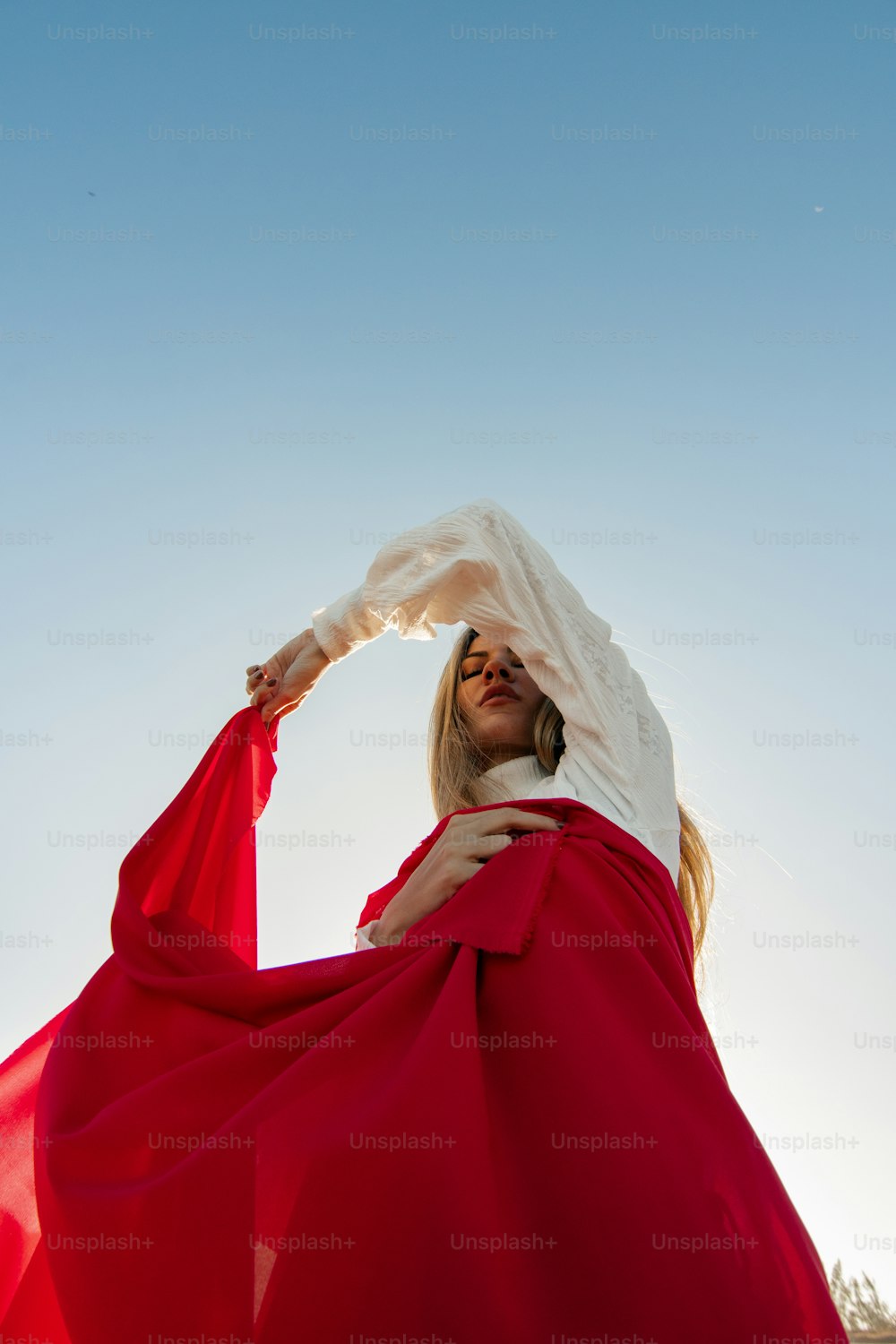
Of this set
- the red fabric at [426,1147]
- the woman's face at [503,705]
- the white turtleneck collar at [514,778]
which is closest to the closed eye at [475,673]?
the woman's face at [503,705]

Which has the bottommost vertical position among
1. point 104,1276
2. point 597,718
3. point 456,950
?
Result: point 104,1276

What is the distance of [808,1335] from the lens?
1757 mm

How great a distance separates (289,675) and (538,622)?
32.3 inches

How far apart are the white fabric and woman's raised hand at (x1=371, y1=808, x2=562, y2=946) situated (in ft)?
0.43

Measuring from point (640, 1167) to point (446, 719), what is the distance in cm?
188

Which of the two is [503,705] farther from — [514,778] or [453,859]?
[453,859]

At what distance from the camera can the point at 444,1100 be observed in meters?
2.00

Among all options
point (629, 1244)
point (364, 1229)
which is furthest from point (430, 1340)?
point (629, 1244)

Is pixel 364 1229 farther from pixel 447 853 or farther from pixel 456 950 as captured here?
pixel 447 853

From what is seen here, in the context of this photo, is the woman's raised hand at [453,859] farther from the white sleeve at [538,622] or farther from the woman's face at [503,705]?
the woman's face at [503,705]

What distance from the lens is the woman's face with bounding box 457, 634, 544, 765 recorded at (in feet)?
10.8

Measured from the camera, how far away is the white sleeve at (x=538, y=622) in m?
2.85

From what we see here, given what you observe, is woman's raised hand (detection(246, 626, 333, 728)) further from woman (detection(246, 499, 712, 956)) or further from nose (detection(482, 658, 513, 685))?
nose (detection(482, 658, 513, 685))

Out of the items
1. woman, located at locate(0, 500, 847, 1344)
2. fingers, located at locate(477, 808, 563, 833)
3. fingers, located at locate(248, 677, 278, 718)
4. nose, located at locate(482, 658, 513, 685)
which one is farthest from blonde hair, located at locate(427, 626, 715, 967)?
fingers, located at locate(248, 677, 278, 718)
